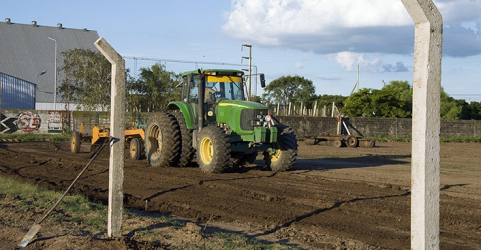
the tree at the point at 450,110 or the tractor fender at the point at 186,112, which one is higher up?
the tree at the point at 450,110

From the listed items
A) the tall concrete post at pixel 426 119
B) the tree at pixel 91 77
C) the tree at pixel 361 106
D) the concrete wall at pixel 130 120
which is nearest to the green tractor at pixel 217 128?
the tall concrete post at pixel 426 119

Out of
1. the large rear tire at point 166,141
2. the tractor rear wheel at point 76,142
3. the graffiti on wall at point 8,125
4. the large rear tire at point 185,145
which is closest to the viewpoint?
the large rear tire at point 166,141

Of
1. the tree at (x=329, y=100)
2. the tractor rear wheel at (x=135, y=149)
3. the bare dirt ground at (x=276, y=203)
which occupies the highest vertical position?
the tree at (x=329, y=100)

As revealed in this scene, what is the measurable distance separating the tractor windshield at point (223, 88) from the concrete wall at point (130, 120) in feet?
46.6

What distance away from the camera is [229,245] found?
561 cm

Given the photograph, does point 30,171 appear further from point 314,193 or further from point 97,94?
point 97,94

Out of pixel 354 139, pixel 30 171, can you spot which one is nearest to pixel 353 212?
pixel 30 171

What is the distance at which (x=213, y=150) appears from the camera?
488 inches

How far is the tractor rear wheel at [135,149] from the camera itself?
16.0 meters

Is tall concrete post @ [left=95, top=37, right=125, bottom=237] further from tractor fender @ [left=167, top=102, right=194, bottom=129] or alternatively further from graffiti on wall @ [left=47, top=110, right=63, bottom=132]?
graffiti on wall @ [left=47, top=110, right=63, bottom=132]

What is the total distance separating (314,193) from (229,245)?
436 cm

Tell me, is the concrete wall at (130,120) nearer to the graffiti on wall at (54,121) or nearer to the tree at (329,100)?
the graffiti on wall at (54,121)

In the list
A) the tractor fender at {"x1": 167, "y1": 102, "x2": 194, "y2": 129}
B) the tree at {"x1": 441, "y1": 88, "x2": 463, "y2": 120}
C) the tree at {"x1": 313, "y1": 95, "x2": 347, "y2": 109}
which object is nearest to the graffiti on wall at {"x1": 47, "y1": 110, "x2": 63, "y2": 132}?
the tractor fender at {"x1": 167, "y1": 102, "x2": 194, "y2": 129}

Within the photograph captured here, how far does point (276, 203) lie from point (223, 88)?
573 centimetres
